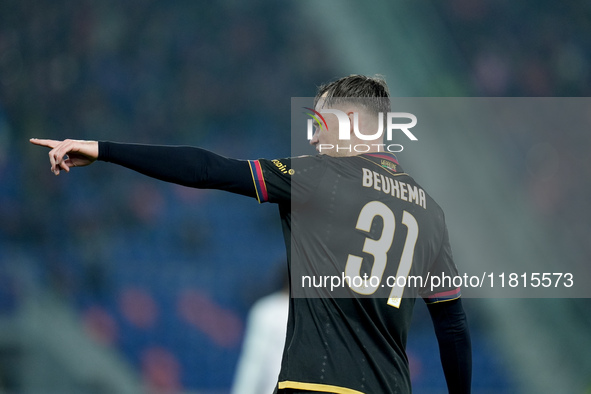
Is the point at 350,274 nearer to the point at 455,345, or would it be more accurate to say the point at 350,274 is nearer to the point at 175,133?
the point at 455,345

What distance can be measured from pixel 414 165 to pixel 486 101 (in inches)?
30.8

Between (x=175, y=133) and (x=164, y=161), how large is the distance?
3.56 metres

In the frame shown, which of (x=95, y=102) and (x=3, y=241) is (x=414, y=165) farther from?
(x=3, y=241)

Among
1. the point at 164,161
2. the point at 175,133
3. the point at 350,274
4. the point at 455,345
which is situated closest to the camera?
the point at 164,161

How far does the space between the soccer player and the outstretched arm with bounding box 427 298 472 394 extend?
3 cm

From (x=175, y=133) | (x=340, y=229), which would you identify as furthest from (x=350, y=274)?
(x=175, y=133)

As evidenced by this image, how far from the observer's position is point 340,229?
1.67 metres

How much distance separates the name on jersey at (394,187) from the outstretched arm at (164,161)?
1.12ft

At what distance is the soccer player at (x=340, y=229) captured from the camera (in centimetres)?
153

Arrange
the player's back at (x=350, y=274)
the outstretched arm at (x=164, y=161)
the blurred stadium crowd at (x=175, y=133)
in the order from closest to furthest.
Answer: the outstretched arm at (x=164, y=161) < the player's back at (x=350, y=274) < the blurred stadium crowd at (x=175, y=133)

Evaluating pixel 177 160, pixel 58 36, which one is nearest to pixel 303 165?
pixel 177 160

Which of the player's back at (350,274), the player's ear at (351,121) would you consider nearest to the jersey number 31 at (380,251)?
the player's back at (350,274)

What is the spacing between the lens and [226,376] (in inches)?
186

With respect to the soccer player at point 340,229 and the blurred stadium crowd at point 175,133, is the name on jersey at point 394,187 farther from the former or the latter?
the blurred stadium crowd at point 175,133
